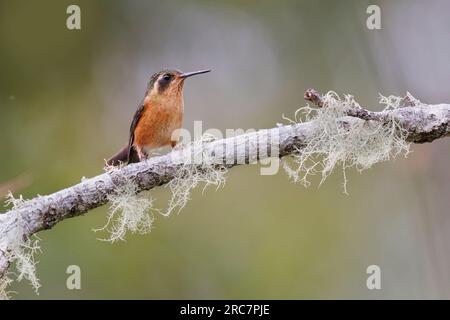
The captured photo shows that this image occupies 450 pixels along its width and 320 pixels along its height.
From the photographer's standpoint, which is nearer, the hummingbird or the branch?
the branch

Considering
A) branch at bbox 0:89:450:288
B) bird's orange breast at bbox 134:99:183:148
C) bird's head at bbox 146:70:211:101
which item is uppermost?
bird's head at bbox 146:70:211:101

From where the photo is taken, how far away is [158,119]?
5223 mm

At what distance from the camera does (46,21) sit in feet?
27.2

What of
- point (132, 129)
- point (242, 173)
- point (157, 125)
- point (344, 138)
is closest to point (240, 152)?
point (344, 138)

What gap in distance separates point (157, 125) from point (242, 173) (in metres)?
2.82

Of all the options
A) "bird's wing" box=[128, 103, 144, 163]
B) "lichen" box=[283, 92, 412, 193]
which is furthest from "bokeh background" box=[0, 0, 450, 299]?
"lichen" box=[283, 92, 412, 193]

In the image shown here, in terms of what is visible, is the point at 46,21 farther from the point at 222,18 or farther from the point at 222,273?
the point at 222,273

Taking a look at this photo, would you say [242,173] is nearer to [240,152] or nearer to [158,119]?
[158,119]

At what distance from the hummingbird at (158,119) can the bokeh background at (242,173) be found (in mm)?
1601

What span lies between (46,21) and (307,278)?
14.4 feet

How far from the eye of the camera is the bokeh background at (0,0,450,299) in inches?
275

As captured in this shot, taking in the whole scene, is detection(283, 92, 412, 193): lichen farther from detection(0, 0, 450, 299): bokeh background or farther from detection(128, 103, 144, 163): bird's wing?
detection(0, 0, 450, 299): bokeh background

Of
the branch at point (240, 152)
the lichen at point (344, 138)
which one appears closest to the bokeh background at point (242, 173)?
the branch at point (240, 152)

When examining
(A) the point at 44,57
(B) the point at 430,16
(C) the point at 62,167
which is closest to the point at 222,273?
(C) the point at 62,167
